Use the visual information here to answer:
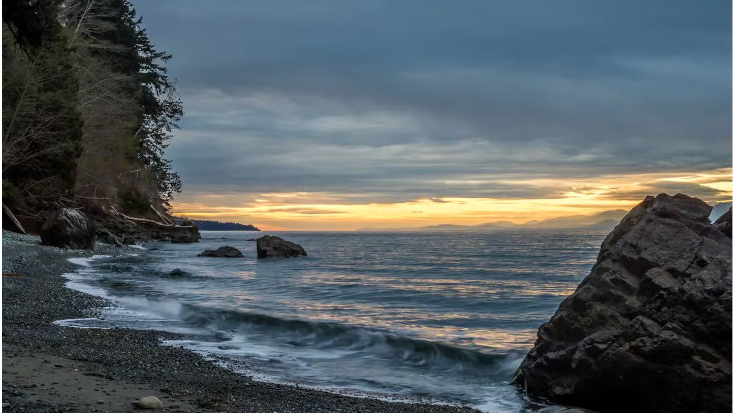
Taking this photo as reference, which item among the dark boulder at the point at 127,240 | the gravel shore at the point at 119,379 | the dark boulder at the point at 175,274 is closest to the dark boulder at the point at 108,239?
the dark boulder at the point at 127,240

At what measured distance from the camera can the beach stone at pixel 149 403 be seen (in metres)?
5.59

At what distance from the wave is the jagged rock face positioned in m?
1.77

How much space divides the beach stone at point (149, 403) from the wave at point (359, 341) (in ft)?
18.9

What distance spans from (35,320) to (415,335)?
717cm

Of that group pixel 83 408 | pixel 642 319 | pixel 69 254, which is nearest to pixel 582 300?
pixel 642 319

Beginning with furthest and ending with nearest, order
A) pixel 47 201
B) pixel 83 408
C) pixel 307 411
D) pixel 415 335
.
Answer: pixel 47 201 → pixel 415 335 → pixel 307 411 → pixel 83 408

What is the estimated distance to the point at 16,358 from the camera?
6.82 metres

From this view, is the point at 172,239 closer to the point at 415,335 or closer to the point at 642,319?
the point at 415,335

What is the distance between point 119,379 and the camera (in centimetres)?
673

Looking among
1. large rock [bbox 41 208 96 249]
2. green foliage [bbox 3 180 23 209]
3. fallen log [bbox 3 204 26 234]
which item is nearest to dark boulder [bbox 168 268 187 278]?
large rock [bbox 41 208 96 249]

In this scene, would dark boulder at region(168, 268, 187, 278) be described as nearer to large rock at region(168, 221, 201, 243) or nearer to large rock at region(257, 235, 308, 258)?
large rock at region(257, 235, 308, 258)

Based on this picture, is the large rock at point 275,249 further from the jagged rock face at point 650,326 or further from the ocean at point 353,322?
the jagged rock face at point 650,326

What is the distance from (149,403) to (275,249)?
38.5 m

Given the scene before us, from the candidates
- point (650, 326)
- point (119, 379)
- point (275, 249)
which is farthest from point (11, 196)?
point (650, 326)
